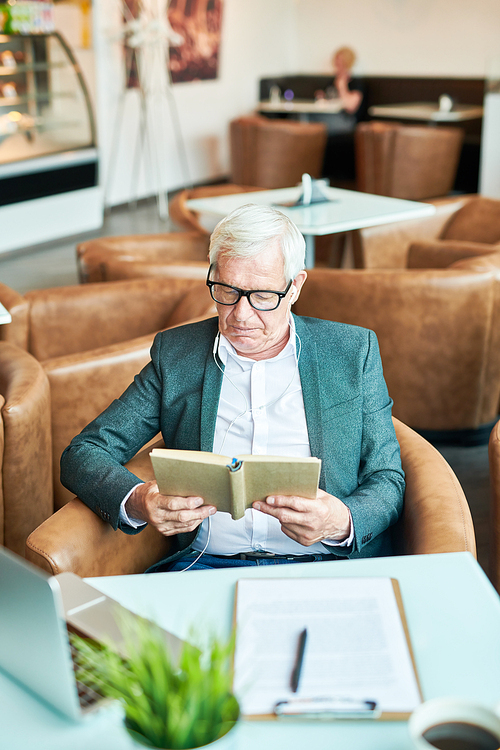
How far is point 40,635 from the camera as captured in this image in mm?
861

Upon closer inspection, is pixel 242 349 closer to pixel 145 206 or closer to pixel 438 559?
pixel 438 559

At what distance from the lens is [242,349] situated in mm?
1672

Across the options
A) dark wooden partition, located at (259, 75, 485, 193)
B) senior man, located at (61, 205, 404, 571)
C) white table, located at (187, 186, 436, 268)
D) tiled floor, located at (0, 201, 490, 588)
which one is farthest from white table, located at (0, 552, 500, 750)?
dark wooden partition, located at (259, 75, 485, 193)

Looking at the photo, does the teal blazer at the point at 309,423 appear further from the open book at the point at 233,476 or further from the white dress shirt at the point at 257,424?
the open book at the point at 233,476

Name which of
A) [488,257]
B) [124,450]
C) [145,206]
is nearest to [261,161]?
[145,206]

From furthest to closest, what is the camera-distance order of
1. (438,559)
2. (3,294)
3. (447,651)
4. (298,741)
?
(3,294) < (438,559) < (447,651) < (298,741)

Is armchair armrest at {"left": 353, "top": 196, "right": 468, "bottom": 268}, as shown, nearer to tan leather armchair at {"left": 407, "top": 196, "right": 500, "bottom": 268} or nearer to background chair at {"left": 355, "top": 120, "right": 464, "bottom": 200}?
tan leather armchair at {"left": 407, "top": 196, "right": 500, "bottom": 268}

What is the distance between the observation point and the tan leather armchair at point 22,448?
1953mm

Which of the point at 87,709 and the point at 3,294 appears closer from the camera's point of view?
the point at 87,709

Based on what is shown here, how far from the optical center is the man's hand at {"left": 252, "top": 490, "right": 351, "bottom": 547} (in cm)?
135

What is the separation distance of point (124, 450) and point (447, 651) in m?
0.91

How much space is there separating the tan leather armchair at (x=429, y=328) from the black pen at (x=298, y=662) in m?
2.16

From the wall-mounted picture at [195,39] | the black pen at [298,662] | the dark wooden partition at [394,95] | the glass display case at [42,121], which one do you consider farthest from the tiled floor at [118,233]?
the dark wooden partition at [394,95]

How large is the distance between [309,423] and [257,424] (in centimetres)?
12
